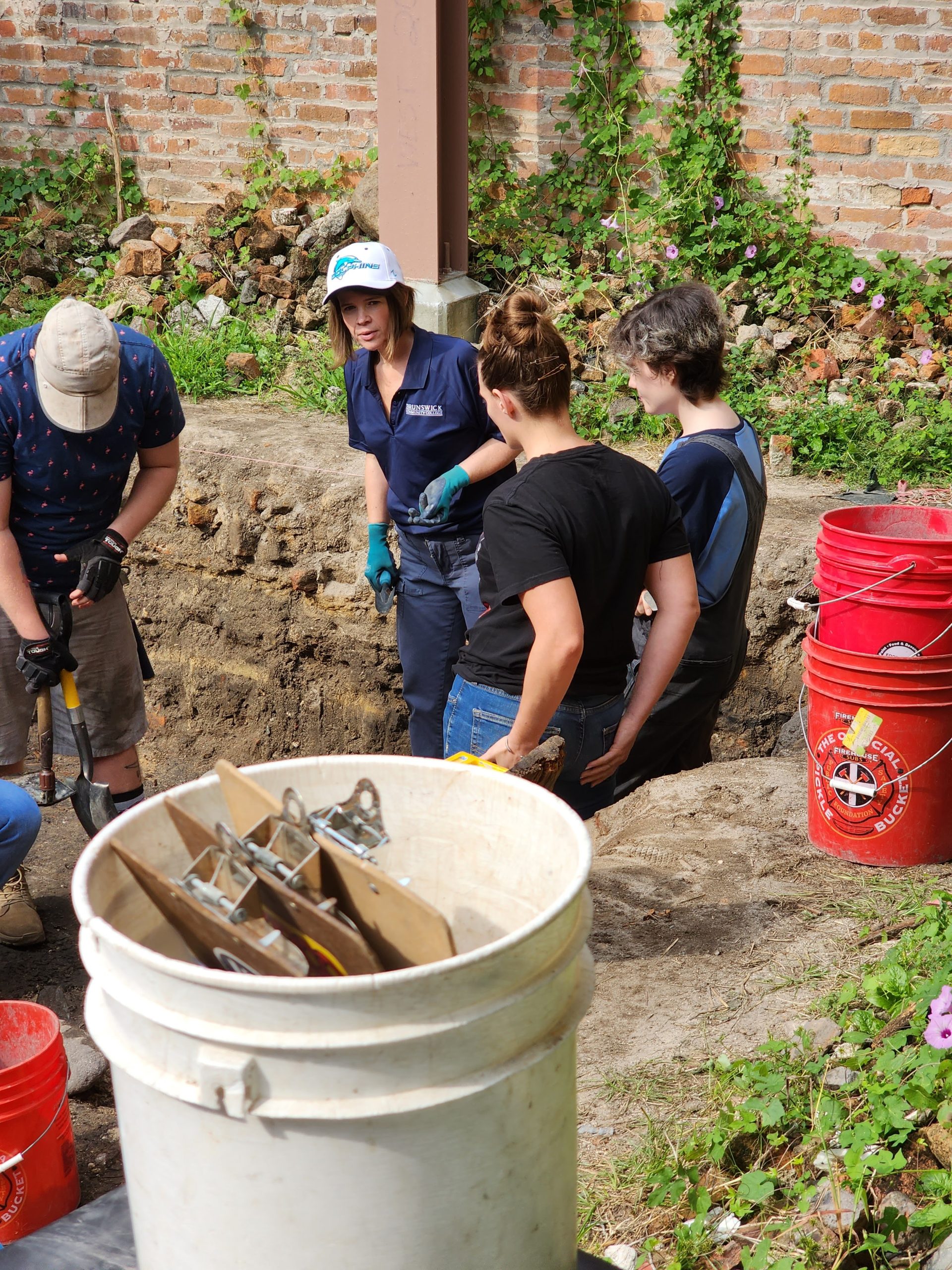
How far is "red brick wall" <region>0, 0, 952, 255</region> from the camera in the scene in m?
5.89

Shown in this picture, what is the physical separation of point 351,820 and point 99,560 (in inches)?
93.2

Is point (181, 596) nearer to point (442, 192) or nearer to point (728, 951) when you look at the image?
point (442, 192)

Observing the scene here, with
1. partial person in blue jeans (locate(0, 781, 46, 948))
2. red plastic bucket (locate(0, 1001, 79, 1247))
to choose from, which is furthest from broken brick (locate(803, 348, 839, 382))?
red plastic bucket (locate(0, 1001, 79, 1247))

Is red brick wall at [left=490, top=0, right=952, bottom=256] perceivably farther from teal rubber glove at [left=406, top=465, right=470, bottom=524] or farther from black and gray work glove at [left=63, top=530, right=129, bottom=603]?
black and gray work glove at [left=63, top=530, right=129, bottom=603]

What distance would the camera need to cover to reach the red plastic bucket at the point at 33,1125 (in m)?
2.29

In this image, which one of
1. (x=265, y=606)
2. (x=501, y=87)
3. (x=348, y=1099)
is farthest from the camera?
(x=501, y=87)

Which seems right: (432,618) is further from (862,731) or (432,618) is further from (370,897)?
(370,897)

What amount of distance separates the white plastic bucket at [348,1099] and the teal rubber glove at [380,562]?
278 centimetres

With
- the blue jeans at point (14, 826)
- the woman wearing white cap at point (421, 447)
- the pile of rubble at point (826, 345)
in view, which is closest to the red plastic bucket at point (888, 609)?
the woman wearing white cap at point (421, 447)

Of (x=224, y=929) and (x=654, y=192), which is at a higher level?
(x=654, y=192)

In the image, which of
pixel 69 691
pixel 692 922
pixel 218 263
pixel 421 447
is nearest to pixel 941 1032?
pixel 692 922

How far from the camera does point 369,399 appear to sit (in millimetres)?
3781

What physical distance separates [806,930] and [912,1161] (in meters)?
0.93

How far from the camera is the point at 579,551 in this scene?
8.21 feet
